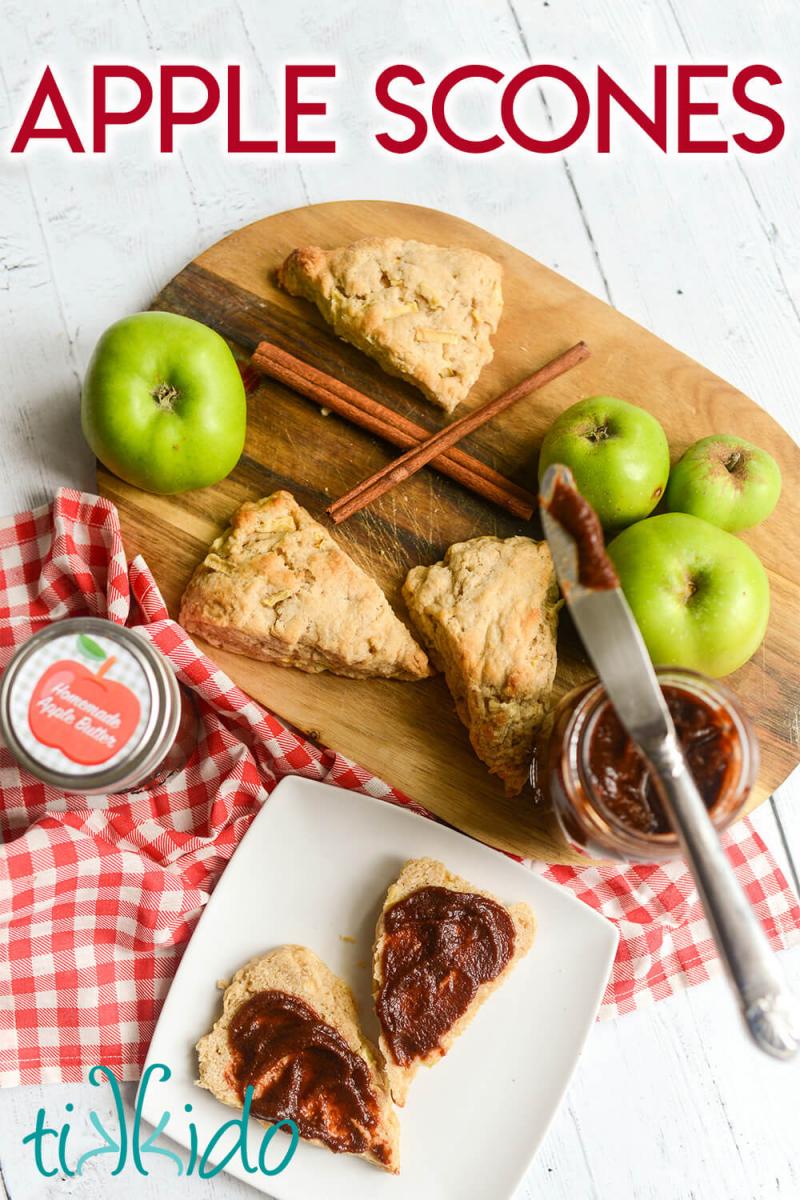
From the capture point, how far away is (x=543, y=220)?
3.02m

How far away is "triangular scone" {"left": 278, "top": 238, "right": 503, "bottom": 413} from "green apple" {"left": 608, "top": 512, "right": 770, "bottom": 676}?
A: 658mm

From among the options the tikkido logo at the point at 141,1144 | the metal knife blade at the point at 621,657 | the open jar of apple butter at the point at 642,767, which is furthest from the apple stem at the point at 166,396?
the tikkido logo at the point at 141,1144

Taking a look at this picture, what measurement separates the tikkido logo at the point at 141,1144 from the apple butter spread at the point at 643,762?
1.17 meters

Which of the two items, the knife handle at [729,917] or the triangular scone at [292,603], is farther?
the triangular scone at [292,603]

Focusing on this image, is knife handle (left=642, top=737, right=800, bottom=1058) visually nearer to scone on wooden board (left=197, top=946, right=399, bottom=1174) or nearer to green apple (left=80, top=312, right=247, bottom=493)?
scone on wooden board (left=197, top=946, right=399, bottom=1174)

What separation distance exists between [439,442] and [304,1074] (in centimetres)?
159

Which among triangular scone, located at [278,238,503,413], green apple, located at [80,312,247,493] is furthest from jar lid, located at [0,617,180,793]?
triangular scone, located at [278,238,503,413]

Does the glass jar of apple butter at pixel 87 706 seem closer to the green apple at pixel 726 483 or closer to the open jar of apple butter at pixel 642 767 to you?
the open jar of apple butter at pixel 642 767

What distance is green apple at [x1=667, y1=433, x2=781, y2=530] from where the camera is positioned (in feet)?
8.55

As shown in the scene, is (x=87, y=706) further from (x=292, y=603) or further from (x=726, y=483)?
(x=726, y=483)

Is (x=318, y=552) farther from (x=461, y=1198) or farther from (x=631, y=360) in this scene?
(x=461, y=1198)

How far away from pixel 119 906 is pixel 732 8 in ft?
10.1

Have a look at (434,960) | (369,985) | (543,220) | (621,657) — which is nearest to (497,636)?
(621,657)

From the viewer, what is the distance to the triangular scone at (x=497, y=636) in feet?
8.34
